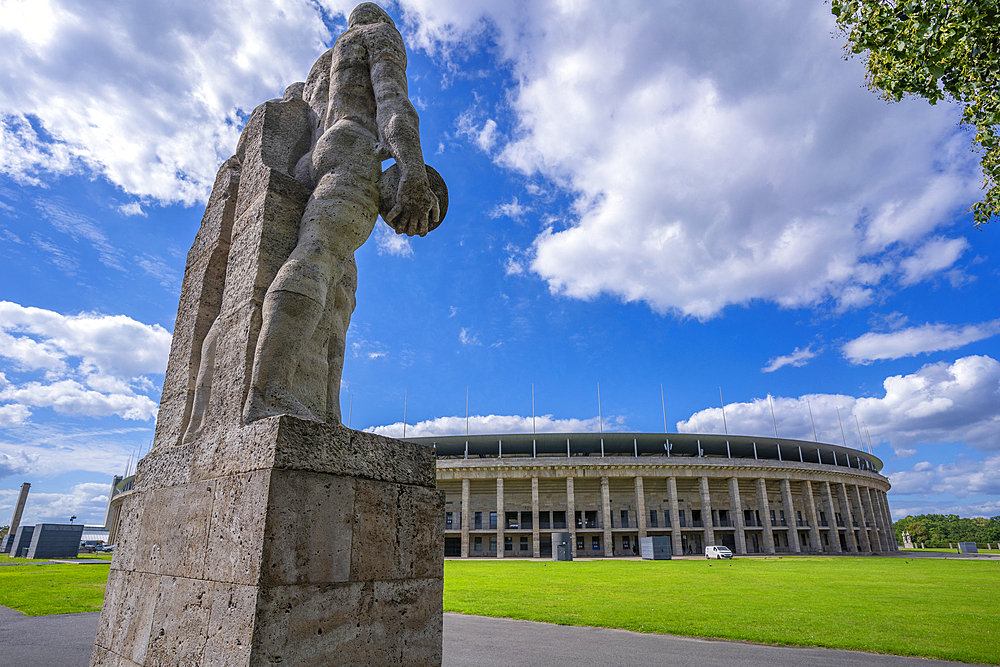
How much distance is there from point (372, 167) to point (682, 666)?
6.25 meters

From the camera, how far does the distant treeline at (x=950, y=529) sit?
293 feet

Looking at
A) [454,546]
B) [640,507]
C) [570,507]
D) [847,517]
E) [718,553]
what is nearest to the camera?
[718,553]

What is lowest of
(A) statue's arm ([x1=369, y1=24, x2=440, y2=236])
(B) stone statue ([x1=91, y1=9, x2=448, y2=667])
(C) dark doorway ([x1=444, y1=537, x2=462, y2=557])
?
(C) dark doorway ([x1=444, y1=537, x2=462, y2=557])

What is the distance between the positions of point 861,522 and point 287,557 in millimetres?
70461

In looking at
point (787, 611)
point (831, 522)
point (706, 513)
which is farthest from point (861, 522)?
point (787, 611)

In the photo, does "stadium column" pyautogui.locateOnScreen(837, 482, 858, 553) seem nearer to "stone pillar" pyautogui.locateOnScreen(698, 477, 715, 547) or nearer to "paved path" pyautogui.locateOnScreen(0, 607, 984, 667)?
"stone pillar" pyautogui.locateOnScreen(698, 477, 715, 547)

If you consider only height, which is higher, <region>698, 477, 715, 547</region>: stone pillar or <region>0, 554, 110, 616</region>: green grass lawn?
<region>698, 477, 715, 547</region>: stone pillar

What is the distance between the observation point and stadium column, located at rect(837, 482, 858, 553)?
2109 inches

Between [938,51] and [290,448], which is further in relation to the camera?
[938,51]

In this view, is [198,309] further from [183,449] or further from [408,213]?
[408,213]

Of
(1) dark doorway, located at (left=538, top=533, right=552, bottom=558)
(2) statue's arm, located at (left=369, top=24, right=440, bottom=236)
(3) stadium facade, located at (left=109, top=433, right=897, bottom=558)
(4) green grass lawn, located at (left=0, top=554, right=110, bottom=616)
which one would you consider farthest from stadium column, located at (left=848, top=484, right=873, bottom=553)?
(2) statue's arm, located at (left=369, top=24, right=440, bottom=236)

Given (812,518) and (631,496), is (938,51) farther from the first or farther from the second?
(812,518)

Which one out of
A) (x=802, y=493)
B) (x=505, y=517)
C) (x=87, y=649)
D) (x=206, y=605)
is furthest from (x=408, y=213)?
(x=802, y=493)

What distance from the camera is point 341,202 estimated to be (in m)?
3.96
